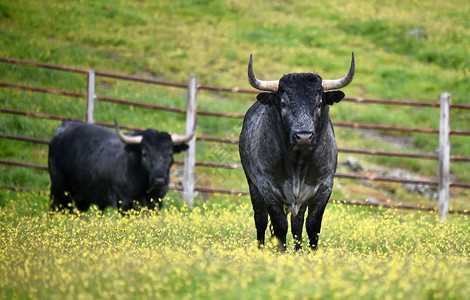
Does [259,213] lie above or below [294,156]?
below

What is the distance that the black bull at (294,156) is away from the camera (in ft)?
19.2

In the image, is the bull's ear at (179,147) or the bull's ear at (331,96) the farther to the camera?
the bull's ear at (179,147)

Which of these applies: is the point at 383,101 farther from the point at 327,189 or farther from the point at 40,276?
the point at 40,276

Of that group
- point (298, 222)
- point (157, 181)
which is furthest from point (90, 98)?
point (298, 222)

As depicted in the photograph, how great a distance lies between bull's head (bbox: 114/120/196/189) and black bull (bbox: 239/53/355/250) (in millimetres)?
3058

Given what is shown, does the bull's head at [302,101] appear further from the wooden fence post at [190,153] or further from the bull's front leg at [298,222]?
the wooden fence post at [190,153]

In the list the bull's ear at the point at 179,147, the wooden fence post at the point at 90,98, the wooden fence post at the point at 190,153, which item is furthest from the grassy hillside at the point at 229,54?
the bull's ear at the point at 179,147

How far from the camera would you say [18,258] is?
16.0 feet

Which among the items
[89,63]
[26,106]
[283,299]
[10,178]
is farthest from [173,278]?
[89,63]

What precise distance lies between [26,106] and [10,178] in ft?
9.06

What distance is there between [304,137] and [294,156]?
0.53m

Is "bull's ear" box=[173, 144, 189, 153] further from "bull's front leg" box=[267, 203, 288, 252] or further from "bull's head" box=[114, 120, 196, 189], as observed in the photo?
"bull's front leg" box=[267, 203, 288, 252]

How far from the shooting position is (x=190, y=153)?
429 inches

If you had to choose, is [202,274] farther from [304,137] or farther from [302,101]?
[302,101]
